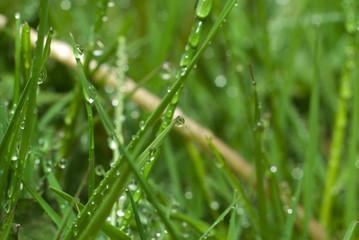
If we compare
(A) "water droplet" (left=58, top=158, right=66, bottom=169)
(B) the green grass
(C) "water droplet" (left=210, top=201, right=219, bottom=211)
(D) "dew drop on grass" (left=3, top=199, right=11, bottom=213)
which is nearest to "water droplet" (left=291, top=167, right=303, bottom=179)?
(B) the green grass

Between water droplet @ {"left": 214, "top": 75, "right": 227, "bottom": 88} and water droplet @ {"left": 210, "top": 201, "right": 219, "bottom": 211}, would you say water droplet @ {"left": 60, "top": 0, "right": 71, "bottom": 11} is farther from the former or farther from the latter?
water droplet @ {"left": 210, "top": 201, "right": 219, "bottom": 211}

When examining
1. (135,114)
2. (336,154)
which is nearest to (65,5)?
(135,114)

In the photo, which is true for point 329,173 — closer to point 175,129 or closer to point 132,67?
point 175,129

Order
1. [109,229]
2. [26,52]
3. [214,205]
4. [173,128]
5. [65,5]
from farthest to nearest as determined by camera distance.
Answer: [65,5], [173,128], [214,205], [26,52], [109,229]

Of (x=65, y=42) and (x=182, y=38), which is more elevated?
(x=182, y=38)

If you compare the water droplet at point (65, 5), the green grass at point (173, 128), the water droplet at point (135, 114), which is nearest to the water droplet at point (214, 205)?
the green grass at point (173, 128)

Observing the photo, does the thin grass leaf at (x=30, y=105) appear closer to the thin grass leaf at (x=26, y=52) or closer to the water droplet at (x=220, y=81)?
the thin grass leaf at (x=26, y=52)

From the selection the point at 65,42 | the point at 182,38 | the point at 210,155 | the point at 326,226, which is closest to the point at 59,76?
the point at 65,42

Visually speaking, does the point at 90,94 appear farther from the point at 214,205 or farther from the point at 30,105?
the point at 214,205
